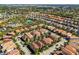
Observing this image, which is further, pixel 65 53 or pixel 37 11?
pixel 37 11
